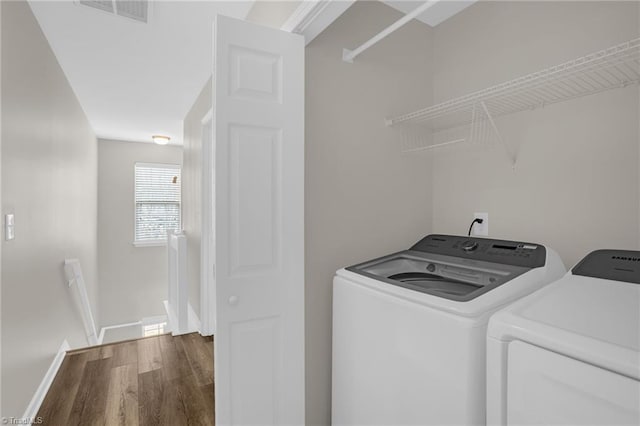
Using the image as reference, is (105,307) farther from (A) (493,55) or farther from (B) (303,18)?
(A) (493,55)

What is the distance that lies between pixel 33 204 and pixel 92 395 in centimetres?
133

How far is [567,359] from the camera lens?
2.31 feet

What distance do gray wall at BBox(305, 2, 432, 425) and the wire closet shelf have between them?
7.4 inches

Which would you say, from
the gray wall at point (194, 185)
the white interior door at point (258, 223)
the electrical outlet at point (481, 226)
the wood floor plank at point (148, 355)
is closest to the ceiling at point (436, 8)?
the white interior door at point (258, 223)

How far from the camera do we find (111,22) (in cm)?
205

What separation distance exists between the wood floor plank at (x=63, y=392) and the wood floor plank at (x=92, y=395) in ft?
0.11

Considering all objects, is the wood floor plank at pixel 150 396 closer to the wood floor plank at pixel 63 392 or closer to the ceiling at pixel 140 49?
the wood floor plank at pixel 63 392

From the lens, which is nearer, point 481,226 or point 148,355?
point 481,226

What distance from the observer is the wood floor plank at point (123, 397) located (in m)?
1.87

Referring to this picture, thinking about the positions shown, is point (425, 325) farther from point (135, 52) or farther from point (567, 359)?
point (135, 52)

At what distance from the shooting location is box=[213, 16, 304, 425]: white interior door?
1257 mm

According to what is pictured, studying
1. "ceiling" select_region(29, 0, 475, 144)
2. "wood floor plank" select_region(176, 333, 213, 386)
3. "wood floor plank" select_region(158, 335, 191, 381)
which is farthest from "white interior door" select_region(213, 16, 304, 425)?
"wood floor plank" select_region(158, 335, 191, 381)

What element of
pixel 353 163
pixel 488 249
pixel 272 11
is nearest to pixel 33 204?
pixel 272 11

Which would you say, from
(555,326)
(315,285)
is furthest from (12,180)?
(555,326)
